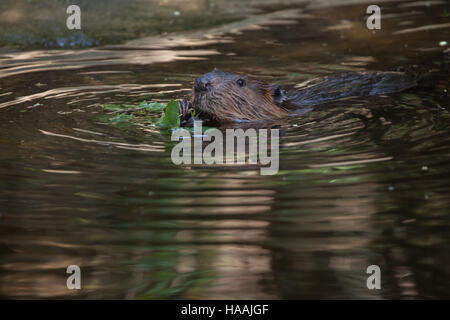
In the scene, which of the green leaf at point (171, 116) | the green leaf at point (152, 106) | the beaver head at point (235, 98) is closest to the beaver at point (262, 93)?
the beaver head at point (235, 98)

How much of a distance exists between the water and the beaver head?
274 mm

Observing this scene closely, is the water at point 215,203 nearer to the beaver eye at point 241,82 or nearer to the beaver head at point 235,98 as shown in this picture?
the beaver head at point 235,98

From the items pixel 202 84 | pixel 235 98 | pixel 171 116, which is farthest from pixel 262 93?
pixel 171 116

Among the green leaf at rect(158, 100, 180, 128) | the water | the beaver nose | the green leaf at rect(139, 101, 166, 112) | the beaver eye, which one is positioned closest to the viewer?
the water

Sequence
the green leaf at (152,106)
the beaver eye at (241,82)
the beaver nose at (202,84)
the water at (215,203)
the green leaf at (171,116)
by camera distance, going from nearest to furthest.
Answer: the water at (215,203) < the green leaf at (171,116) < the beaver nose at (202,84) < the beaver eye at (241,82) < the green leaf at (152,106)

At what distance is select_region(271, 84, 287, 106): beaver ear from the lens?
6.82 metres

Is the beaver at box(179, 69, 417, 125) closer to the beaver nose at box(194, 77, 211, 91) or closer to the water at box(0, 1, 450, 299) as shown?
the beaver nose at box(194, 77, 211, 91)

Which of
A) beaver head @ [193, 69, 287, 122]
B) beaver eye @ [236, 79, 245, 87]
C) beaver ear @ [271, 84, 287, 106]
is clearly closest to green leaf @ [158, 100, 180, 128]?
beaver head @ [193, 69, 287, 122]

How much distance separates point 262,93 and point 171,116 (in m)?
0.99

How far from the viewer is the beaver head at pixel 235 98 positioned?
6406 mm

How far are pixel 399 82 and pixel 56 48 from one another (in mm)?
4423

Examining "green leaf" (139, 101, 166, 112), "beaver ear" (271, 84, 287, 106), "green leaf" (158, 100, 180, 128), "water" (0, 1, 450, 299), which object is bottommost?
"water" (0, 1, 450, 299)

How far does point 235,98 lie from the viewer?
21.5 feet

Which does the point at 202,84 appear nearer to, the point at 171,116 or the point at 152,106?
the point at 171,116
